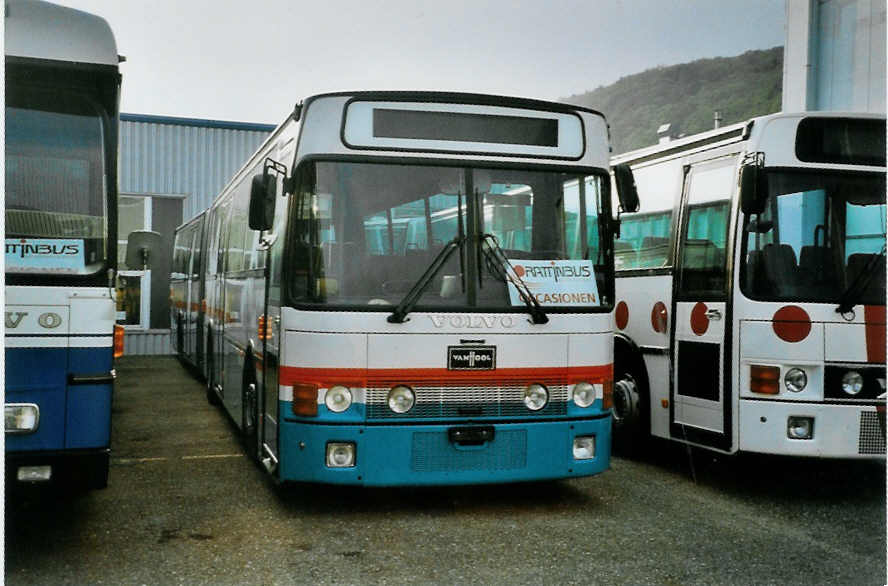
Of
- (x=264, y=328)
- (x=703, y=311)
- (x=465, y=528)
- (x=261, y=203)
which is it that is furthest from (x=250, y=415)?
(x=703, y=311)

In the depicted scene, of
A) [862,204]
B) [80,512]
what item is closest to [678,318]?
[862,204]

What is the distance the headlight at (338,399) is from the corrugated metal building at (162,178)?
15.4m

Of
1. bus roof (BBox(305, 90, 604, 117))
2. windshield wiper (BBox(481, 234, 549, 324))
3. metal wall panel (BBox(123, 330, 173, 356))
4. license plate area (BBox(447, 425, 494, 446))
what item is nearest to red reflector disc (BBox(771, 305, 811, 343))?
windshield wiper (BBox(481, 234, 549, 324))

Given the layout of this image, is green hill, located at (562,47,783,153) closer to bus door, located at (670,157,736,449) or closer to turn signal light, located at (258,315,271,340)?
bus door, located at (670,157,736,449)

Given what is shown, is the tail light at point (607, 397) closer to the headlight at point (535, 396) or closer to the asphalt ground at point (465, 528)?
the headlight at point (535, 396)

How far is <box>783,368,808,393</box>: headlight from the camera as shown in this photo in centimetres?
690

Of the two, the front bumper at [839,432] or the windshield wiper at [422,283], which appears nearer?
the windshield wiper at [422,283]

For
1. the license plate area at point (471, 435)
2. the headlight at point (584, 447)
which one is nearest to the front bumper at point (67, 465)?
the license plate area at point (471, 435)

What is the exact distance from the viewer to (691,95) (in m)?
21.0

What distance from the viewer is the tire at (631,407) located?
27.6ft

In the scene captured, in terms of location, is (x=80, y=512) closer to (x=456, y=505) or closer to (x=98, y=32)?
(x=456, y=505)

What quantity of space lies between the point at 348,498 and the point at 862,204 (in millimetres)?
4351

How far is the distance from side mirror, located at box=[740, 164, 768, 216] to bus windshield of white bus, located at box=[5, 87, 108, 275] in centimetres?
427

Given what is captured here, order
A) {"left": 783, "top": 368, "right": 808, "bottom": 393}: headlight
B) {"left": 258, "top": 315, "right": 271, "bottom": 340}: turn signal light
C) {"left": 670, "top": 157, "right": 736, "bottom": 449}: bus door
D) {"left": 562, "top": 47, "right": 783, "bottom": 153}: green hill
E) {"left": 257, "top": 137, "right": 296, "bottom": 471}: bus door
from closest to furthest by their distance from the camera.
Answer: {"left": 257, "top": 137, "right": 296, "bottom": 471}: bus door
{"left": 783, "top": 368, "right": 808, "bottom": 393}: headlight
{"left": 258, "top": 315, "right": 271, "bottom": 340}: turn signal light
{"left": 670, "top": 157, "right": 736, "bottom": 449}: bus door
{"left": 562, "top": 47, "right": 783, "bottom": 153}: green hill
